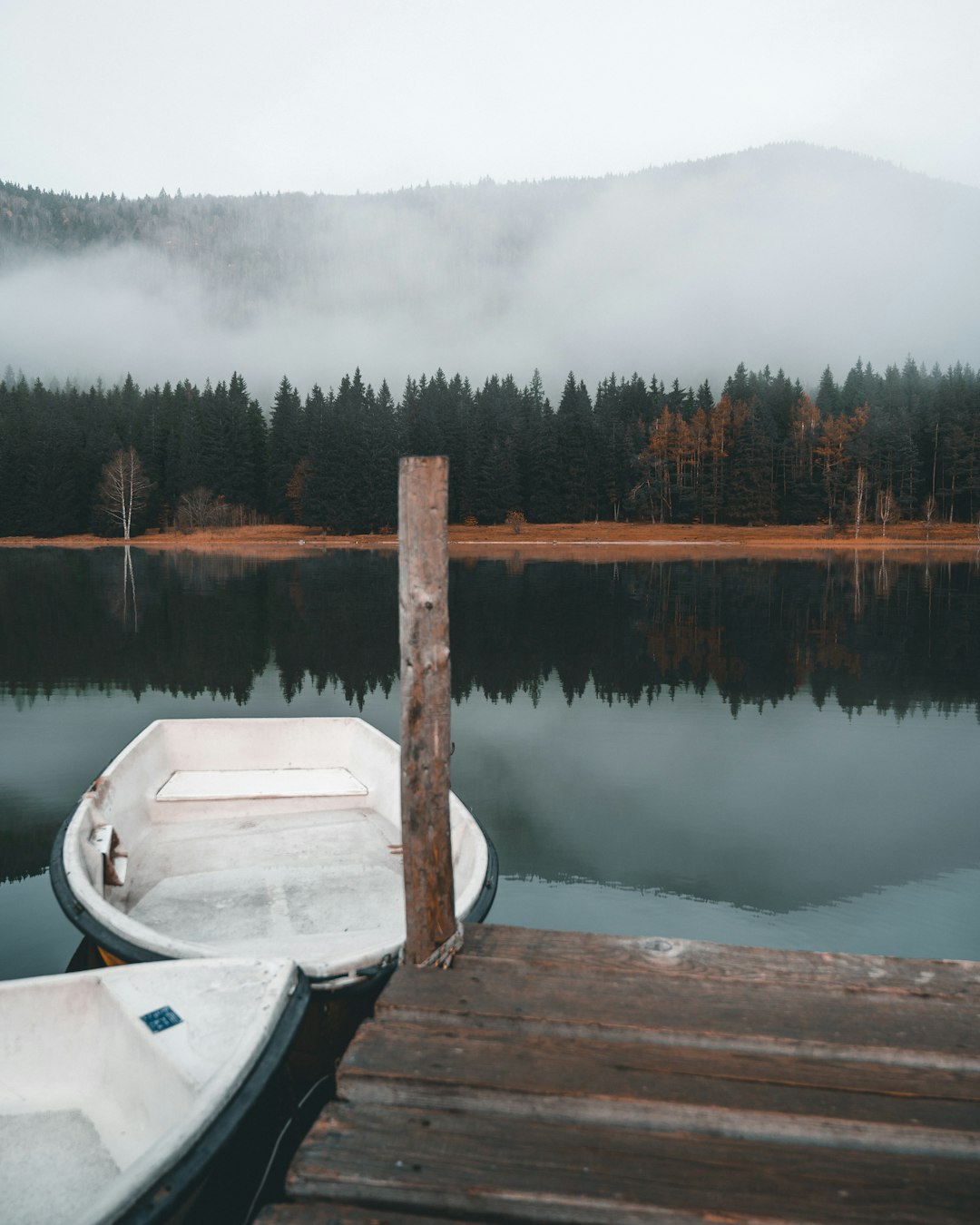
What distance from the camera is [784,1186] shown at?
2.56 metres

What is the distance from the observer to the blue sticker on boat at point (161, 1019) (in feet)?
12.6

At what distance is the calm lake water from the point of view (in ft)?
26.9

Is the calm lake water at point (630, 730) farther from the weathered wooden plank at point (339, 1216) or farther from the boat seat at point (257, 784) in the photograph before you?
the weathered wooden plank at point (339, 1216)

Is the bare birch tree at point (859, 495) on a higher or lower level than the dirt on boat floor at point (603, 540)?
higher

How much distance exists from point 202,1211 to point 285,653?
20.5m

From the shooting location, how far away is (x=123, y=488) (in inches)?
3024

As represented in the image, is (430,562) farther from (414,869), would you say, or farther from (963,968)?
(963,968)

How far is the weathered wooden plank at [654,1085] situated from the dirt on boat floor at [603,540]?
69.5 m

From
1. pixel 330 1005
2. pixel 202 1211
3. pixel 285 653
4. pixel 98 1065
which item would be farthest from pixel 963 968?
pixel 285 653

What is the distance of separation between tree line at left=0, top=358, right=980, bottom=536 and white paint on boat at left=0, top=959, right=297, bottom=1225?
7487cm

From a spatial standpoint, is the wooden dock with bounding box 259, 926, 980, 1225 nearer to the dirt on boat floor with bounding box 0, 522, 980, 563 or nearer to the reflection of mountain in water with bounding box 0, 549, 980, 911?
the reflection of mountain in water with bounding box 0, 549, 980, 911

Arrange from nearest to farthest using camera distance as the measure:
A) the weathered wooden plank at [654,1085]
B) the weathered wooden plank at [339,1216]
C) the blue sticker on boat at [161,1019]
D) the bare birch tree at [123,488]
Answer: the weathered wooden plank at [339,1216]
the weathered wooden plank at [654,1085]
the blue sticker on boat at [161,1019]
the bare birch tree at [123,488]

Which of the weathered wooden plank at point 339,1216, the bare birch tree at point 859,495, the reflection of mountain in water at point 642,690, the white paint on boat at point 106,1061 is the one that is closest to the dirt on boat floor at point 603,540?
the bare birch tree at point 859,495

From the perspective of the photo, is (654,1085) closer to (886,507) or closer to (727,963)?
(727,963)
